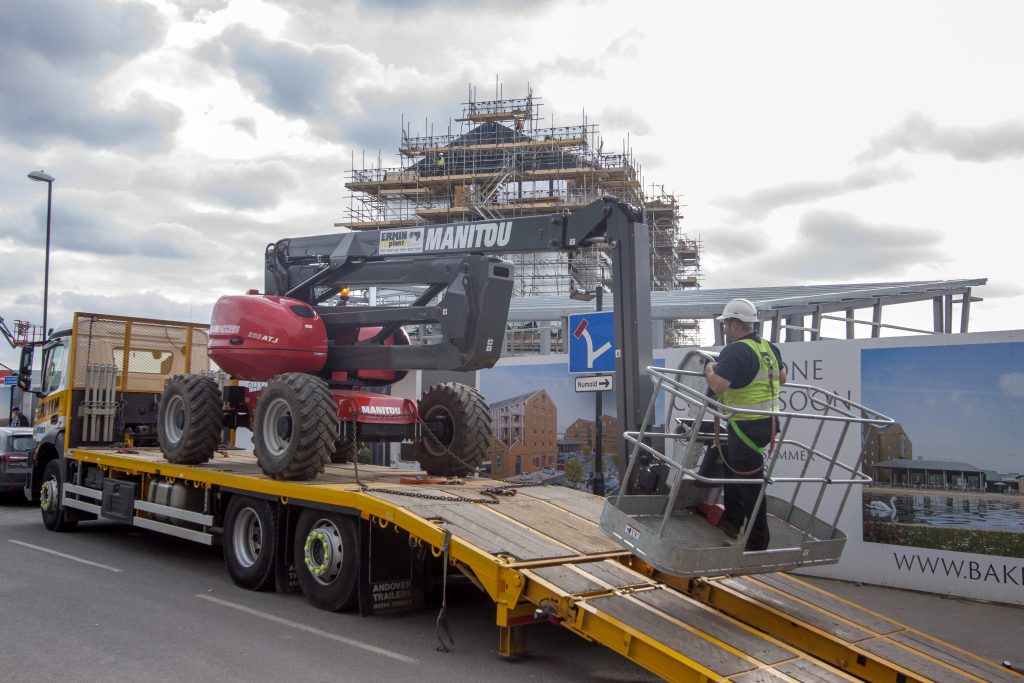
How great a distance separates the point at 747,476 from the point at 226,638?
14.6ft

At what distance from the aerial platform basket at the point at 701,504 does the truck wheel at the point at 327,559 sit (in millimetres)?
2645

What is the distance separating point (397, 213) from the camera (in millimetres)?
48781

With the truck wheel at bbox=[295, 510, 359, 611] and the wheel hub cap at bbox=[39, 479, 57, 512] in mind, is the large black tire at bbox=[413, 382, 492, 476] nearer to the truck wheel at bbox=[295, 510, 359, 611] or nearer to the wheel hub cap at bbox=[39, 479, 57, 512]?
the truck wheel at bbox=[295, 510, 359, 611]

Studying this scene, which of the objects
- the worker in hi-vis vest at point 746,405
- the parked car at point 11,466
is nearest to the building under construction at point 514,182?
the parked car at point 11,466

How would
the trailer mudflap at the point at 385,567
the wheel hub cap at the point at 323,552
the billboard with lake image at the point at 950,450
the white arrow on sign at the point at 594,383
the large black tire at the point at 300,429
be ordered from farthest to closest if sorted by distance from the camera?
the white arrow on sign at the point at 594,383 < the billboard with lake image at the point at 950,450 < the large black tire at the point at 300,429 < the wheel hub cap at the point at 323,552 < the trailer mudflap at the point at 385,567

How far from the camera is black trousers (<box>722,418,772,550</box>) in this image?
6.02m

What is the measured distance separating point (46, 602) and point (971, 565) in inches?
385

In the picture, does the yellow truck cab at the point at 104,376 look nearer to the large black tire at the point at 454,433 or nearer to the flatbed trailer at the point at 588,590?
the large black tire at the point at 454,433

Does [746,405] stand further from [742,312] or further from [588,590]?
[588,590]

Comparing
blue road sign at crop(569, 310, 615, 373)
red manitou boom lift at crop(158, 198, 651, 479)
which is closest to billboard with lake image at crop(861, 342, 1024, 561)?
blue road sign at crop(569, 310, 615, 373)

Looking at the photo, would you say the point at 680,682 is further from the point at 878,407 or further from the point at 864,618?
the point at 878,407

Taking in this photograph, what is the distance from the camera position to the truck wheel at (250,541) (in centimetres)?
872

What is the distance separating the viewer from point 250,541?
9.24m

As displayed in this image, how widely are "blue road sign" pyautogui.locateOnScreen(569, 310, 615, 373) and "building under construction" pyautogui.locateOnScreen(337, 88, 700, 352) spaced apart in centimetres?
2894
